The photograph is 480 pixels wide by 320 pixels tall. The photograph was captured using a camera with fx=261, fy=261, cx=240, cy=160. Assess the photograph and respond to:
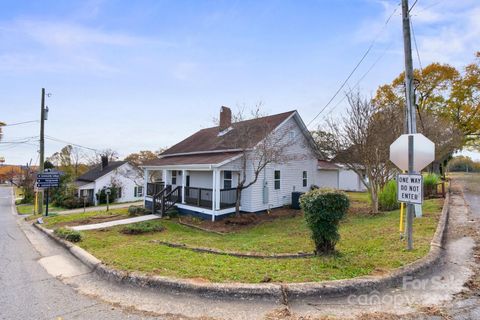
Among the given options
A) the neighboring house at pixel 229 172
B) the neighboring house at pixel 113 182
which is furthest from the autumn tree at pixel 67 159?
the neighboring house at pixel 229 172

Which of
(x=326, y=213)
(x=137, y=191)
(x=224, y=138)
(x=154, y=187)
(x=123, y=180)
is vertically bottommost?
(x=137, y=191)

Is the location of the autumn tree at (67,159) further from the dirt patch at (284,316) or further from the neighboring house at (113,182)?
the dirt patch at (284,316)

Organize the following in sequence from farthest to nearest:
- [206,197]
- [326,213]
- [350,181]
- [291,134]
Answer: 1. [350,181]
2. [291,134]
3. [206,197]
4. [326,213]

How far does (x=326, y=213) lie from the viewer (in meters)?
5.23

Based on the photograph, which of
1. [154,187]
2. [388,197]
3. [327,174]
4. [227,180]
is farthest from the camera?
[327,174]

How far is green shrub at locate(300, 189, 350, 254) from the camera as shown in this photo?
5246mm

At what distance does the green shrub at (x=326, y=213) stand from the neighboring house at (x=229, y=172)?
25.8 feet

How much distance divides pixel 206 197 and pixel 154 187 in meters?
4.22

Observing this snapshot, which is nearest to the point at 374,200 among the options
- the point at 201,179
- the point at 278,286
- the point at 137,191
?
the point at 201,179

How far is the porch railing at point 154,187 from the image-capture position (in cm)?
1673

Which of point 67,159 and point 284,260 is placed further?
point 67,159

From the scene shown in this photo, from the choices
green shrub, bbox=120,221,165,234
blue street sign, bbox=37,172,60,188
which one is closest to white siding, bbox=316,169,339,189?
green shrub, bbox=120,221,165,234

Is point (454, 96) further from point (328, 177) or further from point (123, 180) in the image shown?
point (123, 180)

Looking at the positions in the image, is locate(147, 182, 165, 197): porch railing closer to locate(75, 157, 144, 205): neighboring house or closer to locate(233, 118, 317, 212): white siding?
locate(233, 118, 317, 212): white siding
